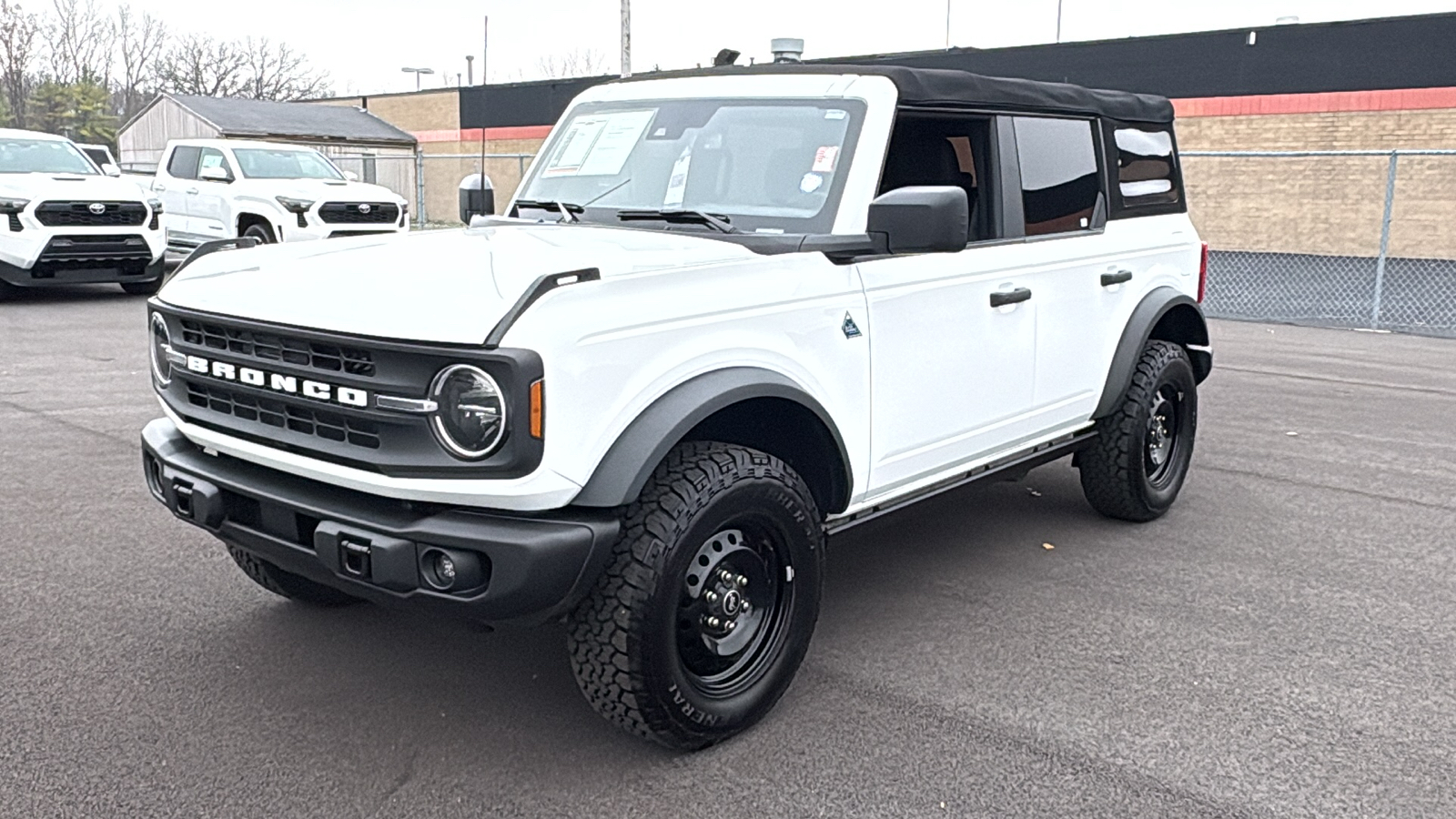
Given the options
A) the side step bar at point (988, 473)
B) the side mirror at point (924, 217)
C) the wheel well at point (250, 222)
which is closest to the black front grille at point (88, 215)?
the wheel well at point (250, 222)

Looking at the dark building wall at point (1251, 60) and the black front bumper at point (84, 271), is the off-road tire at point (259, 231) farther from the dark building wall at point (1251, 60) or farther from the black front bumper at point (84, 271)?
the dark building wall at point (1251, 60)

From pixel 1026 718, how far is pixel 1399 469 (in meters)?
4.29

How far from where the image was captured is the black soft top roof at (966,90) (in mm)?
4246

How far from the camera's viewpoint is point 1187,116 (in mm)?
24984

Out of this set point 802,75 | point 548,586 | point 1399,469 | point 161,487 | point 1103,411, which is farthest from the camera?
point 1399,469

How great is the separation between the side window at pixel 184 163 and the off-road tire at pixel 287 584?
45.3ft

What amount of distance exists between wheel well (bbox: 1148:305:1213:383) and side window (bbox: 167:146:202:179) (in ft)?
47.0

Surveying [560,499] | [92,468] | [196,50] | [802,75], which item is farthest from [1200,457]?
[196,50]

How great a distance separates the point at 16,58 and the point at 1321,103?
55.2 metres

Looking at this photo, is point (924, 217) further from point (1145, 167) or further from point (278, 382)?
point (1145, 167)

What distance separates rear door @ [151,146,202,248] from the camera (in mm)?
16422

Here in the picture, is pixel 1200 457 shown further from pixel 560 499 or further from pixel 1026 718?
pixel 560 499

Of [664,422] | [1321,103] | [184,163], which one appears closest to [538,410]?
[664,422]

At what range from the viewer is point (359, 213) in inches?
621
